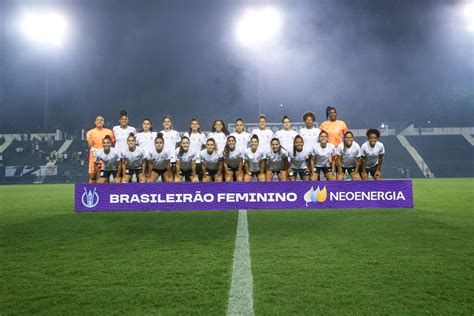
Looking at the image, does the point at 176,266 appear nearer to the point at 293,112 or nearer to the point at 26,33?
the point at 26,33

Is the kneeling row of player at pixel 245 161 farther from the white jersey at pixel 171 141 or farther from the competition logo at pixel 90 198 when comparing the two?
the competition logo at pixel 90 198

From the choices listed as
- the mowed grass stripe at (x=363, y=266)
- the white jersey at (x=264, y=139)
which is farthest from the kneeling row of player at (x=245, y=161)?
the mowed grass stripe at (x=363, y=266)

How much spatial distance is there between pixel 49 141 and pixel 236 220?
34.6 metres

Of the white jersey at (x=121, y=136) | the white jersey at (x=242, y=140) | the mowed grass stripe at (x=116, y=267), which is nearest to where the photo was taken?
the mowed grass stripe at (x=116, y=267)

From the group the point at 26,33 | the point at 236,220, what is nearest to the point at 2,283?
the point at 236,220

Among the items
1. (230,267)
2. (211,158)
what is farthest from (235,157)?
(230,267)

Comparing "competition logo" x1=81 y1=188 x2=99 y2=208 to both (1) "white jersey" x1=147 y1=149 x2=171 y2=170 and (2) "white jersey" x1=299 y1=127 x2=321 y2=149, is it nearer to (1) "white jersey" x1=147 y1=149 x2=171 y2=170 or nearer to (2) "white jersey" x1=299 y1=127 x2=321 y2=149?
(1) "white jersey" x1=147 y1=149 x2=171 y2=170

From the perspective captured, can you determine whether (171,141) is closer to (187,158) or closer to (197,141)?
(197,141)

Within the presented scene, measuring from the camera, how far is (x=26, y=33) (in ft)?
72.3

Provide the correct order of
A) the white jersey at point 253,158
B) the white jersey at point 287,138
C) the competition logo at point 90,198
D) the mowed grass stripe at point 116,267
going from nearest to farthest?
1. the mowed grass stripe at point 116,267
2. the competition logo at point 90,198
3. the white jersey at point 253,158
4. the white jersey at point 287,138

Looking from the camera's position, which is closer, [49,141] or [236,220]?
[236,220]

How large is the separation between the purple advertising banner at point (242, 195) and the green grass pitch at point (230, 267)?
109cm

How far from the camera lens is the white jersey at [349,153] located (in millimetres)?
8859

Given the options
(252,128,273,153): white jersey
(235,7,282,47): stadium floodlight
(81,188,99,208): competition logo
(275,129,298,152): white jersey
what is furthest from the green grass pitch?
(235,7,282,47): stadium floodlight
